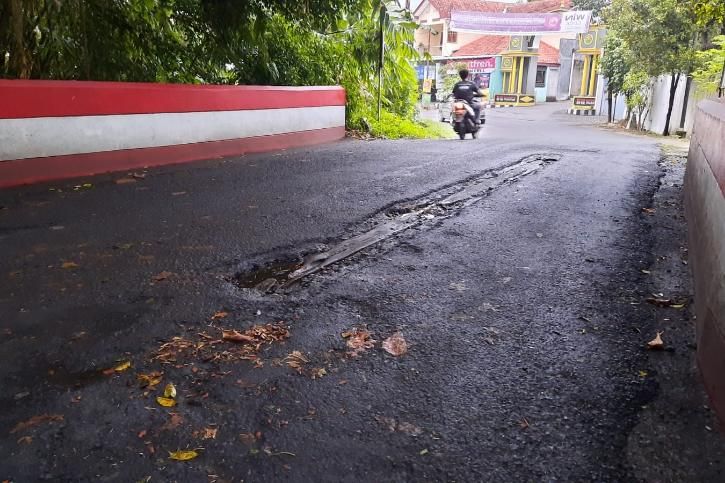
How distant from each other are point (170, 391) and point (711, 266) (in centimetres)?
286

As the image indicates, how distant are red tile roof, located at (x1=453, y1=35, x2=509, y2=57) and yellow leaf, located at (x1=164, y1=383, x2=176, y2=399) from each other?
55.4 metres

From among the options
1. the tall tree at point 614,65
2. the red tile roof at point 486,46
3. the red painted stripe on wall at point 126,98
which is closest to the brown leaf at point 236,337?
the red painted stripe on wall at point 126,98

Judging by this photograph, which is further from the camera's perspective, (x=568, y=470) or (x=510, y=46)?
(x=510, y=46)

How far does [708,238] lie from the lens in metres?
3.47

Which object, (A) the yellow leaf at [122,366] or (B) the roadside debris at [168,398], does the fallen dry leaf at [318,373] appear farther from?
(A) the yellow leaf at [122,366]

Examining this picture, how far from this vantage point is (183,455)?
2037 millimetres

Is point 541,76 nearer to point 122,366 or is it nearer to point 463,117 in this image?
point 463,117

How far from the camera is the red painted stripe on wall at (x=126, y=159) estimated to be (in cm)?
621

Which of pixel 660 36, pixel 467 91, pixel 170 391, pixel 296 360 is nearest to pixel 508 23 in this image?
pixel 660 36

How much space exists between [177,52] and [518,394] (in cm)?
936

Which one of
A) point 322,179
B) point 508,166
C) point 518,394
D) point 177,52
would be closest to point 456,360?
point 518,394

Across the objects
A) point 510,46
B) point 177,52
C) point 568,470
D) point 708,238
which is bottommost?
point 568,470

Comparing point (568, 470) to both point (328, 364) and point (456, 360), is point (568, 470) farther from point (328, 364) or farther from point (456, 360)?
point (328, 364)

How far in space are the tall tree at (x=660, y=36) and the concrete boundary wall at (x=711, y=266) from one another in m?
18.3
